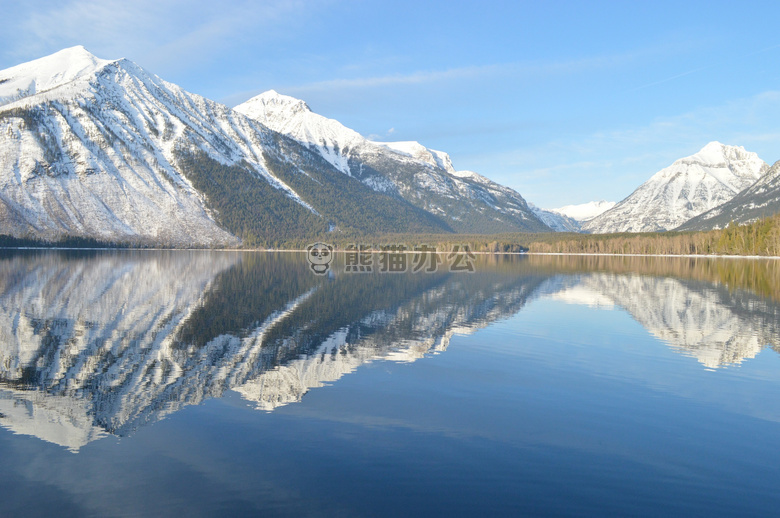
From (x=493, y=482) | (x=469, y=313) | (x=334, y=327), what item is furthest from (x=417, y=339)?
(x=493, y=482)

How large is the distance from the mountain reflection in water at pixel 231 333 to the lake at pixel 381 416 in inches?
7.6

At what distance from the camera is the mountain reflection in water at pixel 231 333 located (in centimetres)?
2192

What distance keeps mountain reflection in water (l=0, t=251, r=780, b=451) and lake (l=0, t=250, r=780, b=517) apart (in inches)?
7.6

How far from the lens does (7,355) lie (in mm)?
28719

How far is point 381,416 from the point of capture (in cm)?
2048

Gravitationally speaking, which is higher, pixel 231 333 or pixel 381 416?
pixel 231 333

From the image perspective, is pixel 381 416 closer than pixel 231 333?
Yes

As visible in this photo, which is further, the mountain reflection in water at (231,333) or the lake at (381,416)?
the mountain reflection in water at (231,333)

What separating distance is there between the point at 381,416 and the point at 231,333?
62.1 ft

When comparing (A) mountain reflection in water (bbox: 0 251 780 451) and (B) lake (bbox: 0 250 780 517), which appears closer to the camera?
(B) lake (bbox: 0 250 780 517)

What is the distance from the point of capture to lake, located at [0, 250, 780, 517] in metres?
14.4

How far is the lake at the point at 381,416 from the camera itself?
14.4 meters

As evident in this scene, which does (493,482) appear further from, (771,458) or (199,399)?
(199,399)

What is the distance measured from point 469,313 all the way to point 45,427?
35956 millimetres
